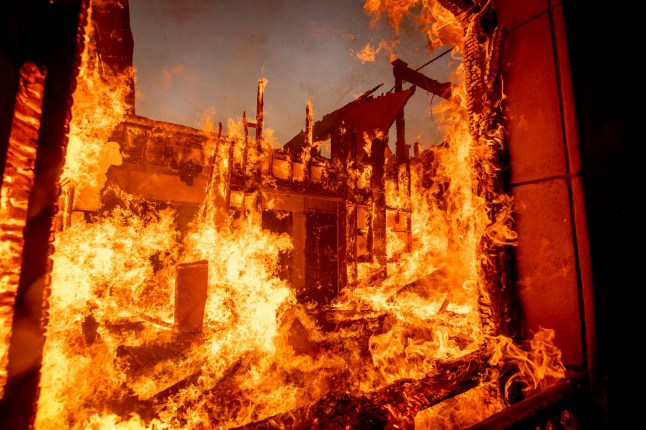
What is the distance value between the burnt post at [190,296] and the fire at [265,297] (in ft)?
0.56

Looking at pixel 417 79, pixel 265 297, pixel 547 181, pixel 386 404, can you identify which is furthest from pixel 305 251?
pixel 547 181

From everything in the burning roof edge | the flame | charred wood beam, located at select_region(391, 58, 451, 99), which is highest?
charred wood beam, located at select_region(391, 58, 451, 99)

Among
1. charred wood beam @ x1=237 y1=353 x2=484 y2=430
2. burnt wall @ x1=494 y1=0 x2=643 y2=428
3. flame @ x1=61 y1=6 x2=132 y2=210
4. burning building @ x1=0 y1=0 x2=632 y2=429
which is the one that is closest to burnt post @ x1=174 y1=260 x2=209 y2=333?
burning building @ x1=0 y1=0 x2=632 y2=429

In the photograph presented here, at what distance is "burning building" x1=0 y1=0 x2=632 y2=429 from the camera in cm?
137

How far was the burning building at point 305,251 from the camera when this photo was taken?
137cm

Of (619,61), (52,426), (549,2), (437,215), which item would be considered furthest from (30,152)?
(437,215)

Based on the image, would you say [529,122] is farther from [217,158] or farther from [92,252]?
[92,252]

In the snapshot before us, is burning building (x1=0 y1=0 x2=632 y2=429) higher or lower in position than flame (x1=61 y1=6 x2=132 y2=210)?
lower

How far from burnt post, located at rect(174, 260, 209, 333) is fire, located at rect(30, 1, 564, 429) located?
17 cm

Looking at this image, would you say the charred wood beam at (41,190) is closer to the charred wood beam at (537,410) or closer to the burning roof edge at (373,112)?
the charred wood beam at (537,410)

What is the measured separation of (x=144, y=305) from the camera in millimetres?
11109

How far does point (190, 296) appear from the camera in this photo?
6152mm

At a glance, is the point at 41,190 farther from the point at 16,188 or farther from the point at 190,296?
the point at 190,296

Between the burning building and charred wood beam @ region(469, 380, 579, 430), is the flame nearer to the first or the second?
the burning building
